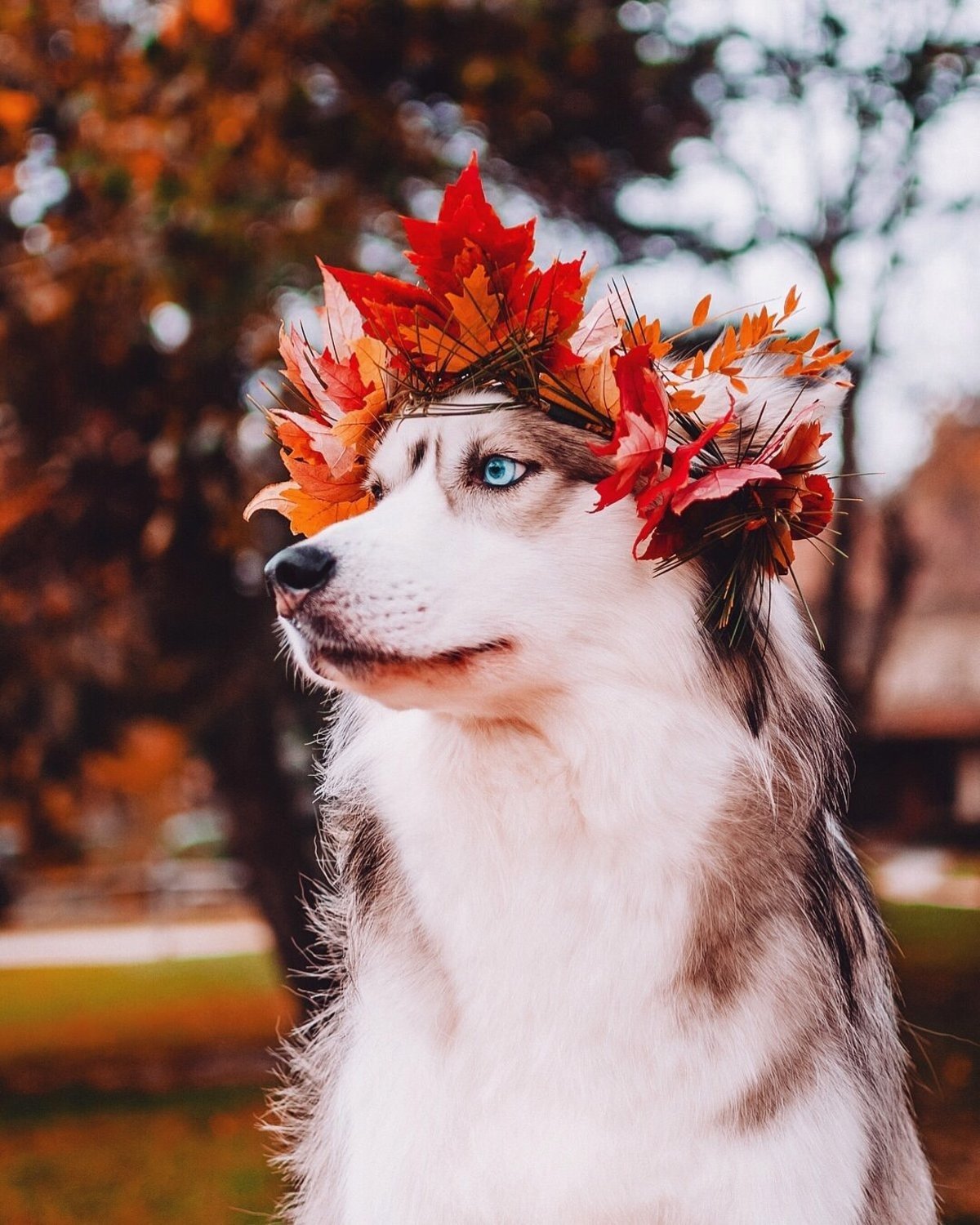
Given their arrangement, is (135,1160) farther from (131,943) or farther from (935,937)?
(131,943)

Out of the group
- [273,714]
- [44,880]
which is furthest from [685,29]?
[44,880]

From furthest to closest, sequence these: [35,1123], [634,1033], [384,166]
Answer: [35,1123] → [384,166] → [634,1033]

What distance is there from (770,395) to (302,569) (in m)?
0.94

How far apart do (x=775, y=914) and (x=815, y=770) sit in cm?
30

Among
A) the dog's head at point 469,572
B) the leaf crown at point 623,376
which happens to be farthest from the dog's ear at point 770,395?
the dog's head at point 469,572

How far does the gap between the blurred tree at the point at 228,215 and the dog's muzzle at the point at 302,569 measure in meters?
3.41

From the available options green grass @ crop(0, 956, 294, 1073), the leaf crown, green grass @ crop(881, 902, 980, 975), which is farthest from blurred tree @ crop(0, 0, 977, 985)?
green grass @ crop(881, 902, 980, 975)

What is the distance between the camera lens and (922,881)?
22516 mm

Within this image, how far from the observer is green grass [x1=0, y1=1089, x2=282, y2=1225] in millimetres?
7125

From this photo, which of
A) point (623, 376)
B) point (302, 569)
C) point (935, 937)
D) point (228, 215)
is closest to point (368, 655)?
point (302, 569)

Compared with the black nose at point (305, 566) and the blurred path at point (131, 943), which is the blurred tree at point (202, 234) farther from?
the blurred path at point (131, 943)

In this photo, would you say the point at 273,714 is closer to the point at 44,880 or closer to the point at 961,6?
the point at 961,6

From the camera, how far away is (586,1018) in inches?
82.6

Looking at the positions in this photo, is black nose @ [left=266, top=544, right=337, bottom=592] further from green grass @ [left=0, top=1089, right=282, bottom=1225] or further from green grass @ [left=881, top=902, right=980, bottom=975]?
green grass @ [left=881, top=902, right=980, bottom=975]
